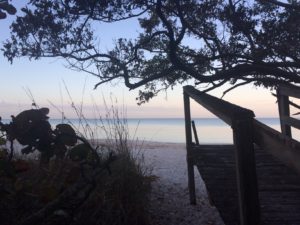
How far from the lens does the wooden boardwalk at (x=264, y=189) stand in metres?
2.54

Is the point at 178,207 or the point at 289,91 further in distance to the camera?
the point at 178,207

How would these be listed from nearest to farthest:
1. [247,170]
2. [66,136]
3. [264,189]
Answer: [66,136] → [247,170] → [264,189]

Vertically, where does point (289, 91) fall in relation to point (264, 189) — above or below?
above

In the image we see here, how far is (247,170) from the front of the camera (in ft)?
5.03

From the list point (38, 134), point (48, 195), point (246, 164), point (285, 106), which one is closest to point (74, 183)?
point (48, 195)

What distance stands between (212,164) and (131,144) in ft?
3.04

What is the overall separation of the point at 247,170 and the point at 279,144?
272 millimetres

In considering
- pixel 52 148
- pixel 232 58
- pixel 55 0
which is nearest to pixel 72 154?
pixel 52 148

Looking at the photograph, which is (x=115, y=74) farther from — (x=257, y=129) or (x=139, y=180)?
(x=257, y=129)

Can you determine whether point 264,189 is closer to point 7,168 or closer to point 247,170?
point 247,170

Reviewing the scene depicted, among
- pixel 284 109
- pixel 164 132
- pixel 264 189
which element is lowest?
pixel 264 189

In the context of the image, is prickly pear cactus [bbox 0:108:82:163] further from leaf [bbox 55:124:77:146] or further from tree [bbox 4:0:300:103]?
tree [bbox 4:0:300:103]

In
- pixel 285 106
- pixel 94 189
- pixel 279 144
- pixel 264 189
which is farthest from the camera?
pixel 285 106

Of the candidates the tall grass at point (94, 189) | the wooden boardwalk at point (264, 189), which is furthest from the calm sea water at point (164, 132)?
the wooden boardwalk at point (264, 189)
